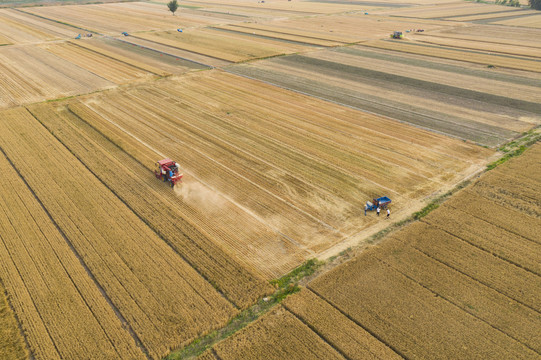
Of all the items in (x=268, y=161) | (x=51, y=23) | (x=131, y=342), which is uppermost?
(x=51, y=23)

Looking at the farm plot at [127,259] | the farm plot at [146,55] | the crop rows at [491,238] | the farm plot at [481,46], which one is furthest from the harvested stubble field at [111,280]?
the farm plot at [481,46]

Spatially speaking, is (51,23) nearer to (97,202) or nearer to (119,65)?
(119,65)

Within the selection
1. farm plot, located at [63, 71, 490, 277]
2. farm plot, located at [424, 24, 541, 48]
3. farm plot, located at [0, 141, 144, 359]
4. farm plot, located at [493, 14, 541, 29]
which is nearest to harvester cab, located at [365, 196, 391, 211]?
farm plot, located at [63, 71, 490, 277]

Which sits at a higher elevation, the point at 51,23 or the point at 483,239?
the point at 51,23

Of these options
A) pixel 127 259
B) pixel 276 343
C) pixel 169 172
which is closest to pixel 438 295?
pixel 276 343

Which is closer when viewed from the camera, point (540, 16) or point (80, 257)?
point (80, 257)

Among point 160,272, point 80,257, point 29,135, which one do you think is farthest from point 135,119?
point 160,272
